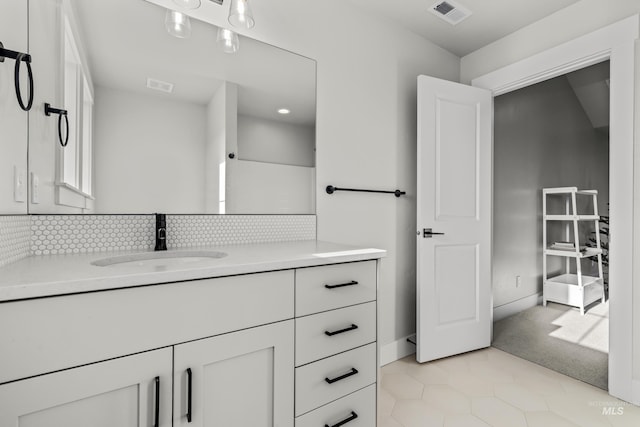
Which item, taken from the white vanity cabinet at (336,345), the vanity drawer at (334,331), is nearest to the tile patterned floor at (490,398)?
the white vanity cabinet at (336,345)

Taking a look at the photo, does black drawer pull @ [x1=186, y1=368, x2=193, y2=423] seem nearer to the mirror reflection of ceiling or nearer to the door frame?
the mirror reflection of ceiling

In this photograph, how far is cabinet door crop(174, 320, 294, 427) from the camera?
888mm

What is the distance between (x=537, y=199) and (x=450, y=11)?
2492mm

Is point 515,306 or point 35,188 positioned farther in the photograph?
point 515,306

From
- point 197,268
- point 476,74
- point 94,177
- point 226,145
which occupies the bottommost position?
point 197,268

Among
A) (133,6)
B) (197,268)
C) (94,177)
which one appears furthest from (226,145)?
(197,268)

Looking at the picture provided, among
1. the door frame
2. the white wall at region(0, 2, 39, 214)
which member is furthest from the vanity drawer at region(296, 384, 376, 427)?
the door frame

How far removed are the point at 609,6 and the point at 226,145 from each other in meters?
2.46

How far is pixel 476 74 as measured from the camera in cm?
270

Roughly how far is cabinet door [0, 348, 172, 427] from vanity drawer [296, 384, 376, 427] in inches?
20.1

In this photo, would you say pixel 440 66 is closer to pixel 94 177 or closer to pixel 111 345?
pixel 94 177

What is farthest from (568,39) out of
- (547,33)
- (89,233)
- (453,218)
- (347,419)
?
(89,233)

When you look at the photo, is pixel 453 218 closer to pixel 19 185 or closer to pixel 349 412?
A: pixel 349 412

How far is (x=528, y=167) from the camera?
3496 millimetres
